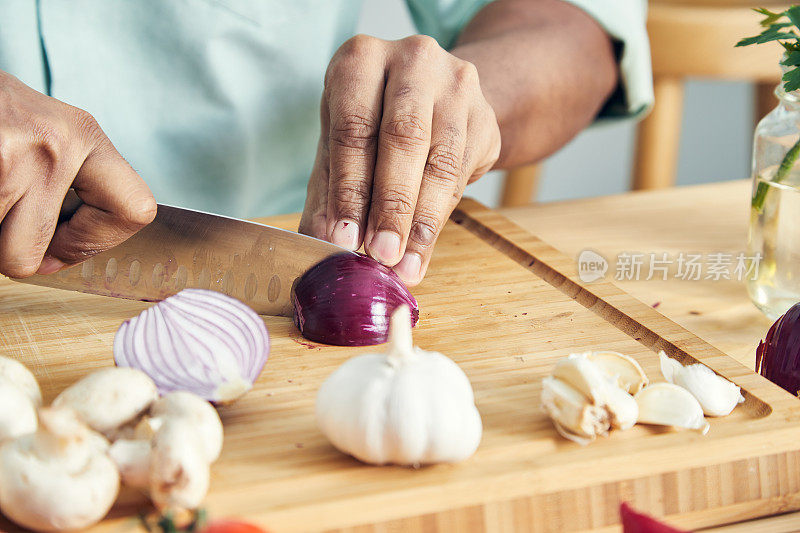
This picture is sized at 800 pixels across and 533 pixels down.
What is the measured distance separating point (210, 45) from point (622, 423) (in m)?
1.03

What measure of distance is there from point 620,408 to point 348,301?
12.5 inches

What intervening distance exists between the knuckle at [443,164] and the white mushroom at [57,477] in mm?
568

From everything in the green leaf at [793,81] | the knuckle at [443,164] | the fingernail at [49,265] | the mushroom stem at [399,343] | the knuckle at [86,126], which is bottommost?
the fingernail at [49,265]

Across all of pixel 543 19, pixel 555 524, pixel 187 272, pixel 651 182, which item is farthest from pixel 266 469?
pixel 651 182

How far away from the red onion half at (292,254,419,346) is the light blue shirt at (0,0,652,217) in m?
0.65

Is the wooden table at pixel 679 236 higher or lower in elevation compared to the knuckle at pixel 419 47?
lower

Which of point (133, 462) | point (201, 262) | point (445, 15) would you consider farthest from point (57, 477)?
point (445, 15)

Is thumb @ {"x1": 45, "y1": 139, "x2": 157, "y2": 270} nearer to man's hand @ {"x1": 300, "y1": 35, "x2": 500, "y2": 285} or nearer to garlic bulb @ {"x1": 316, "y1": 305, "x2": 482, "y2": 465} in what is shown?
man's hand @ {"x1": 300, "y1": 35, "x2": 500, "y2": 285}

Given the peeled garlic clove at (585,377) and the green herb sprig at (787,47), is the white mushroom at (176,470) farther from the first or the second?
the green herb sprig at (787,47)

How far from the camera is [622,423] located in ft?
2.18

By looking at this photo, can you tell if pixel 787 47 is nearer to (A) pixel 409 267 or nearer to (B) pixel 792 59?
(B) pixel 792 59

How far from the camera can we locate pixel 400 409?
593 millimetres

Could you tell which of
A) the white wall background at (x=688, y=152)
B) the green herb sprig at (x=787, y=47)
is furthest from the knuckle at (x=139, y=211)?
the white wall background at (x=688, y=152)

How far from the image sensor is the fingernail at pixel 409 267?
960 millimetres
